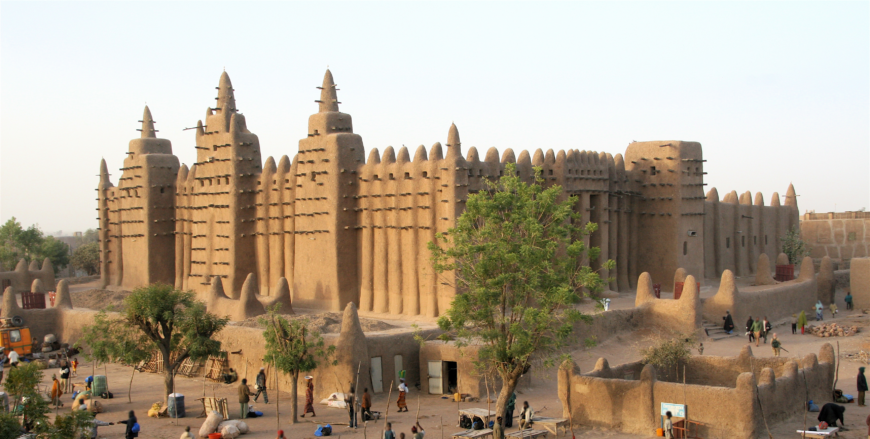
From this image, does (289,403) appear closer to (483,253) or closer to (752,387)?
(483,253)

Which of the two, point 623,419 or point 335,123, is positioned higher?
point 335,123

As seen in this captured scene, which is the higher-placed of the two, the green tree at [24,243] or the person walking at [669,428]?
the green tree at [24,243]

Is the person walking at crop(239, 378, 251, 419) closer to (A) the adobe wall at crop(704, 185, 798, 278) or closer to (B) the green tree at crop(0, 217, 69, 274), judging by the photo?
(A) the adobe wall at crop(704, 185, 798, 278)

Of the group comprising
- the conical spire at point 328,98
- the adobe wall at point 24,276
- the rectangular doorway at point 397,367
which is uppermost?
the conical spire at point 328,98

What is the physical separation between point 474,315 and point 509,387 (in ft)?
5.56

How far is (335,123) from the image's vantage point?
32.3 metres

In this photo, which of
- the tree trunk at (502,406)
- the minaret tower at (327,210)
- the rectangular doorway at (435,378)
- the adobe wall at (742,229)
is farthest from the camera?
the adobe wall at (742,229)

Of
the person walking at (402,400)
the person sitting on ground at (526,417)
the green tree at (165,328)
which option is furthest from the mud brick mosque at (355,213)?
the person sitting on ground at (526,417)

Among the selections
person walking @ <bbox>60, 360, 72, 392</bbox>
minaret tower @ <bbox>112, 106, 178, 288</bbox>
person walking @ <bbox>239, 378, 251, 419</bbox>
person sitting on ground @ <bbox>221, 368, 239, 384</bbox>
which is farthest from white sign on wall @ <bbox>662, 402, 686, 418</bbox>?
minaret tower @ <bbox>112, 106, 178, 288</bbox>

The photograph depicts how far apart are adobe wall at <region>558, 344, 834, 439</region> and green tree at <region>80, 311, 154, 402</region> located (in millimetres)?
10872

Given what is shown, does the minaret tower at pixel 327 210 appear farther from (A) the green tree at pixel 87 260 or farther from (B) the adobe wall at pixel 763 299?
(A) the green tree at pixel 87 260

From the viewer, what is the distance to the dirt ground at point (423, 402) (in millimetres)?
18750

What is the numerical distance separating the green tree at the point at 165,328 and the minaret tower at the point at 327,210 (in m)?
9.07

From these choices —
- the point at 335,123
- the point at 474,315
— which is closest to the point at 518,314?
the point at 474,315
